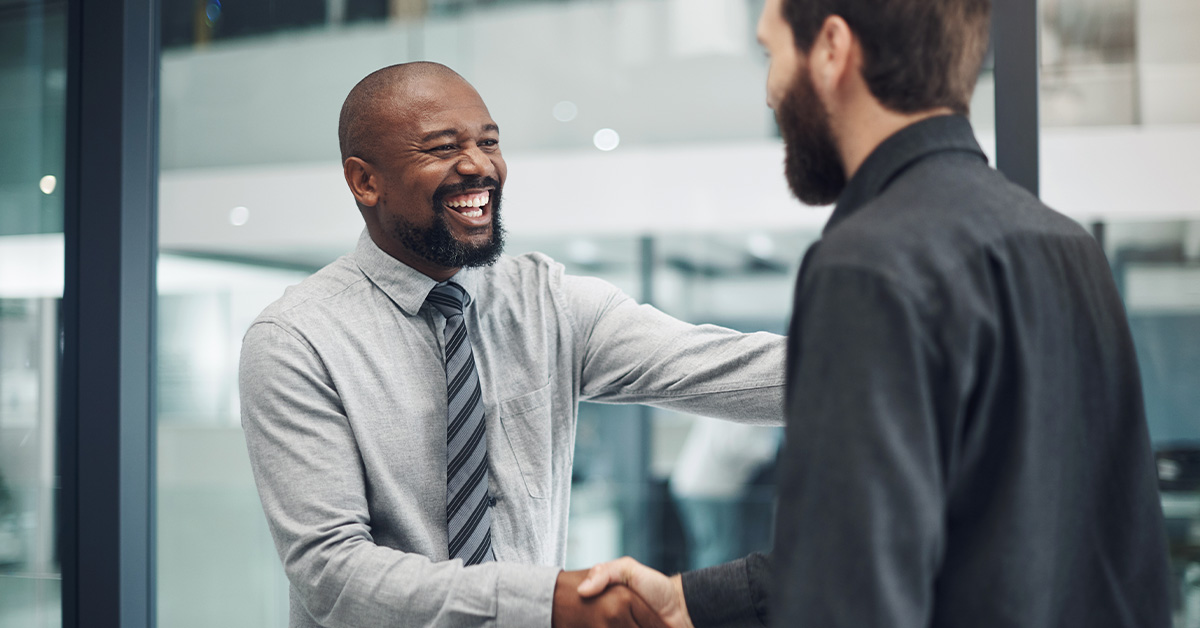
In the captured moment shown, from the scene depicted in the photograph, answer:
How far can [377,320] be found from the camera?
124 cm

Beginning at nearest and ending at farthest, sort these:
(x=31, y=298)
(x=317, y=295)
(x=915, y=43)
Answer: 1. (x=915, y=43)
2. (x=317, y=295)
3. (x=31, y=298)

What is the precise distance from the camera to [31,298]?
169 centimetres

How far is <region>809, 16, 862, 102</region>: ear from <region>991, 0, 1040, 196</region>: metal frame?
1.50 feet

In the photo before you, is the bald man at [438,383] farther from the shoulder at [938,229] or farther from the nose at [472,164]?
the shoulder at [938,229]

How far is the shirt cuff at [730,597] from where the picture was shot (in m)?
1.07

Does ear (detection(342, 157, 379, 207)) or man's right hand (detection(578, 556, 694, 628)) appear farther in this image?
ear (detection(342, 157, 379, 207))

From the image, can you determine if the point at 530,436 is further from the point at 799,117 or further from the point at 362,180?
the point at 799,117

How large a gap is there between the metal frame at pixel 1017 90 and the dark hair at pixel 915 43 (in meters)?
0.40

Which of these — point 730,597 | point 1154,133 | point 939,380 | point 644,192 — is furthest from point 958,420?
point 644,192

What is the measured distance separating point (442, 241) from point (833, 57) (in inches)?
26.1

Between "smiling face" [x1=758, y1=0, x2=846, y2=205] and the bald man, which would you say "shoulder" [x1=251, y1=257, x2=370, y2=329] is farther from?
"smiling face" [x1=758, y1=0, x2=846, y2=205]

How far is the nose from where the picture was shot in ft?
4.14

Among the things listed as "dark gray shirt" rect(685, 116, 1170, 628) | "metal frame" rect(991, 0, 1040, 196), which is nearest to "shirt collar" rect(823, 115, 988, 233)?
"dark gray shirt" rect(685, 116, 1170, 628)

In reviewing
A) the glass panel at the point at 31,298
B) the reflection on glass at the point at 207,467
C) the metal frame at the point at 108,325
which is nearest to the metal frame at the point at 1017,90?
the metal frame at the point at 108,325
